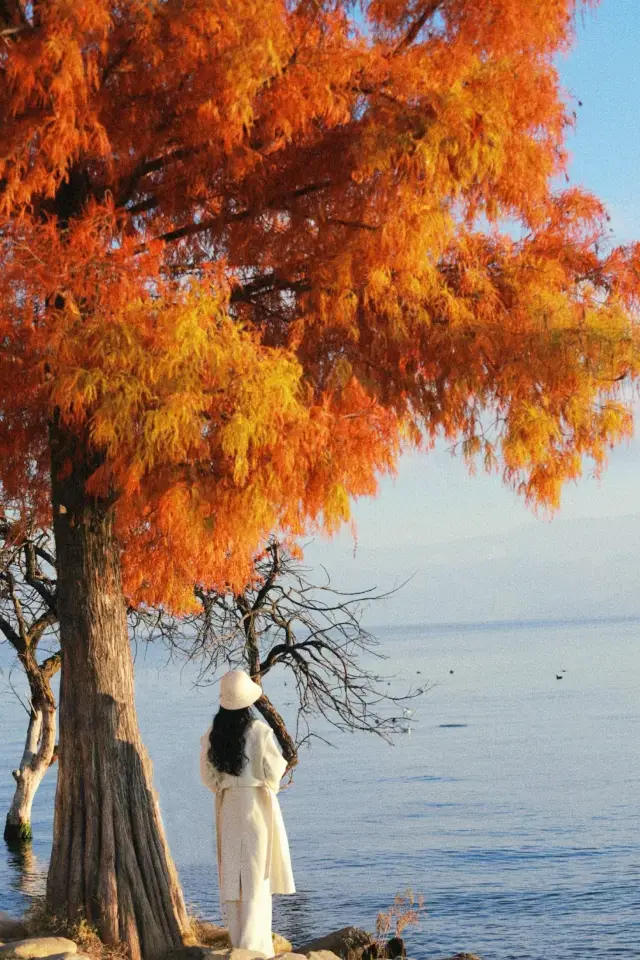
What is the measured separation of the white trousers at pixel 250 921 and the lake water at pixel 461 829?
4.41 metres

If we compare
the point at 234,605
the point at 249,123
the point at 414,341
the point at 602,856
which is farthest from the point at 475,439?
the point at 602,856

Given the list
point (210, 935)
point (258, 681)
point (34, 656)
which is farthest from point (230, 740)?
point (34, 656)

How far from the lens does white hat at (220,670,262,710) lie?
865 centimetres

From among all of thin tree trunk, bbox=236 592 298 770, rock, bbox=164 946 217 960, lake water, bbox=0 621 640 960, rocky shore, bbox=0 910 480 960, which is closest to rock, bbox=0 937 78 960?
rocky shore, bbox=0 910 480 960

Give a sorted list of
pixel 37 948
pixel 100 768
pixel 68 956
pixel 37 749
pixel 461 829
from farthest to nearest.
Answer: pixel 461 829 < pixel 37 749 < pixel 100 768 < pixel 37 948 < pixel 68 956

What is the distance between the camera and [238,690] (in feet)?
28.4

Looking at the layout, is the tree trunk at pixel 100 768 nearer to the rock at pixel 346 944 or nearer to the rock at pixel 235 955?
the rock at pixel 235 955

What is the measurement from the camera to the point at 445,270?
9.60 m

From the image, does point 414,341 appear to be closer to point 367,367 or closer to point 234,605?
point 367,367

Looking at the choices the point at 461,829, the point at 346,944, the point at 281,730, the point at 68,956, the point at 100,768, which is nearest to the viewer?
the point at 68,956

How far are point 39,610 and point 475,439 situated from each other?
34.4 ft

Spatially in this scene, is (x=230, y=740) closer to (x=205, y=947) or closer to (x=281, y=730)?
(x=205, y=947)

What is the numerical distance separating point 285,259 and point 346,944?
5.61 meters

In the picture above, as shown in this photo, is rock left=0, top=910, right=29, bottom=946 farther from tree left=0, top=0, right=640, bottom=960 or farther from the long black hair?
the long black hair
